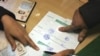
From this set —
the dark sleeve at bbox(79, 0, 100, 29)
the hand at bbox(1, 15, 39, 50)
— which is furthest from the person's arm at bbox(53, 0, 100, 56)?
the hand at bbox(1, 15, 39, 50)

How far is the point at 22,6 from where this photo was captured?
3.73 ft

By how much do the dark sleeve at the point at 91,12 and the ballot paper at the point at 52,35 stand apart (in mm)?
118

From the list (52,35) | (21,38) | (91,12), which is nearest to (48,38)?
(52,35)

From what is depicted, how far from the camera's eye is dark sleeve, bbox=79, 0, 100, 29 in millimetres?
986

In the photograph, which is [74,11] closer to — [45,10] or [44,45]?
[45,10]

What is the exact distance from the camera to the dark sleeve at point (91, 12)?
99 centimetres

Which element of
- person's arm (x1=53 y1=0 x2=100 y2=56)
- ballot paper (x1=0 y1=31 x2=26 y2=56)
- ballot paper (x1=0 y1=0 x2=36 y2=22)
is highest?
person's arm (x1=53 y1=0 x2=100 y2=56)

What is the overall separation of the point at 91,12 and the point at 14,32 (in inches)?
14.2

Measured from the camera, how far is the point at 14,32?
1.02 metres

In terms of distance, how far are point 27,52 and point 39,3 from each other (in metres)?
0.30

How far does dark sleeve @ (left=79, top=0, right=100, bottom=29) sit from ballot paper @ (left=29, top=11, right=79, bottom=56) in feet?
0.39

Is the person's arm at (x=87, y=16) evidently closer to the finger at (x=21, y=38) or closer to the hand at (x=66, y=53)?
the hand at (x=66, y=53)

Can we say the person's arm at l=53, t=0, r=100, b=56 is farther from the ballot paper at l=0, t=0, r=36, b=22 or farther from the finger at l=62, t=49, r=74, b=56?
the ballot paper at l=0, t=0, r=36, b=22

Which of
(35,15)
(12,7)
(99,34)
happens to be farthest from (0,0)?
(99,34)
